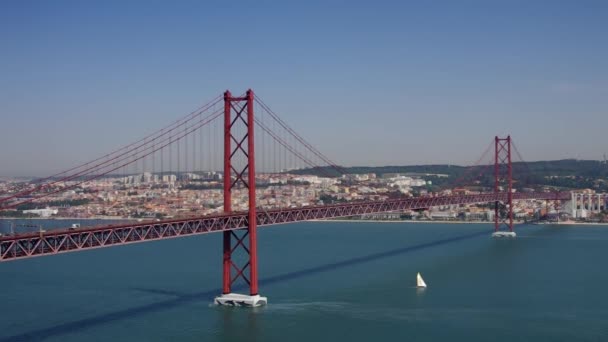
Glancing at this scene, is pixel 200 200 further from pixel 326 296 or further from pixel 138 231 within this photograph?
pixel 138 231

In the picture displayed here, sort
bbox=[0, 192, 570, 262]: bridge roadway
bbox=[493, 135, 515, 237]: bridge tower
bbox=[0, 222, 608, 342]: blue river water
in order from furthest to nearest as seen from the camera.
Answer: bbox=[493, 135, 515, 237]: bridge tower, bbox=[0, 222, 608, 342]: blue river water, bbox=[0, 192, 570, 262]: bridge roadway

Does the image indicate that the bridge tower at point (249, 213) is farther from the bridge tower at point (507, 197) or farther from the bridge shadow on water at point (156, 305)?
the bridge tower at point (507, 197)

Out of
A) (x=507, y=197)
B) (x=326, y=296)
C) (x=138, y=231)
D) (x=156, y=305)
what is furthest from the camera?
(x=507, y=197)

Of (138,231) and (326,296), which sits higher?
(138,231)

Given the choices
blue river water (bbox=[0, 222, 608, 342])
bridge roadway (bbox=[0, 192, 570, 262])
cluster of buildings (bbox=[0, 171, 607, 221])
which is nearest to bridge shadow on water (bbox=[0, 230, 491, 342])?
blue river water (bbox=[0, 222, 608, 342])

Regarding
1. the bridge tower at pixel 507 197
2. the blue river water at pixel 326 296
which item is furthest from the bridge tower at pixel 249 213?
the bridge tower at pixel 507 197

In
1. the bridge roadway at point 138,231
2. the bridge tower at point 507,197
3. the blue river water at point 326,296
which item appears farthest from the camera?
the bridge tower at point 507,197

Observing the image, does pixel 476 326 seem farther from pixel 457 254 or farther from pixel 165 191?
pixel 165 191

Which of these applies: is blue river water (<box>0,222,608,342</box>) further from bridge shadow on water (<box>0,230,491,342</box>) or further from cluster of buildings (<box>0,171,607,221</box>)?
cluster of buildings (<box>0,171,607,221</box>)

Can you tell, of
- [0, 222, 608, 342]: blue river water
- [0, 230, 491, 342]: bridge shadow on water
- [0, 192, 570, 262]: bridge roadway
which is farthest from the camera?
[0, 222, 608, 342]: blue river water

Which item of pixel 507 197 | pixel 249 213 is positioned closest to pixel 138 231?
pixel 249 213
